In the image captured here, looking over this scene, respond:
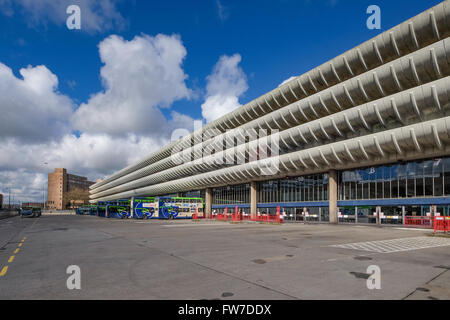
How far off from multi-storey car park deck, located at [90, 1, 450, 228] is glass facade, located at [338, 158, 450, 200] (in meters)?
0.10

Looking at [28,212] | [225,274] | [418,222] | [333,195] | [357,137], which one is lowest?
[28,212]

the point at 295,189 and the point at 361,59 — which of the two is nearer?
the point at 361,59

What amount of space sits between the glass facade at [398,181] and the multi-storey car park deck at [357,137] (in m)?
0.10

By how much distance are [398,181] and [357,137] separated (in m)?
6.54

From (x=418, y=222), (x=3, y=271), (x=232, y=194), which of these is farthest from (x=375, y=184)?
(x=3, y=271)

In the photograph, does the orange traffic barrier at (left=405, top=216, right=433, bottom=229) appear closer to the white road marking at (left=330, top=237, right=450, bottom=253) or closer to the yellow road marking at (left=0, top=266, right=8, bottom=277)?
the white road marking at (left=330, top=237, right=450, bottom=253)

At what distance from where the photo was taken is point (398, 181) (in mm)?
32531

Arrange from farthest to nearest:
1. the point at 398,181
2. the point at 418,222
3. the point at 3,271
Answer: the point at 398,181 → the point at 418,222 → the point at 3,271

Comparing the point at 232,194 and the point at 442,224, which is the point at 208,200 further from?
the point at 442,224

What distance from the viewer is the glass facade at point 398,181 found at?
96.4 ft

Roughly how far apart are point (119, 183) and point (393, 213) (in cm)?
11080

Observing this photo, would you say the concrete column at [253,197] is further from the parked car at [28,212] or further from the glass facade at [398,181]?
the parked car at [28,212]

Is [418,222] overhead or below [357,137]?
below

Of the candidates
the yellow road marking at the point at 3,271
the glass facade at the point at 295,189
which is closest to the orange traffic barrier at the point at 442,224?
the glass facade at the point at 295,189
